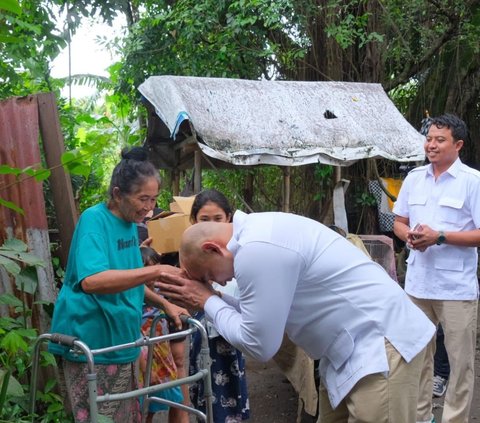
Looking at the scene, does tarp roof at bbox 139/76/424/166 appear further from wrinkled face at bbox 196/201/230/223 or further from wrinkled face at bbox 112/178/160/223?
wrinkled face at bbox 112/178/160/223

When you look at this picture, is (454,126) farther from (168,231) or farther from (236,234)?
(236,234)

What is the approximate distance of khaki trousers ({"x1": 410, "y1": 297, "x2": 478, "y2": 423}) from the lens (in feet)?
13.3

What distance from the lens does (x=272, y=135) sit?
6.35 meters

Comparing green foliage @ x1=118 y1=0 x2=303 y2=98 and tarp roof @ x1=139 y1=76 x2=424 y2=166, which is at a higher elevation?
green foliage @ x1=118 y1=0 x2=303 y2=98

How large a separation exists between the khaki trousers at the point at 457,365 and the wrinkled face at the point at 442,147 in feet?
2.86

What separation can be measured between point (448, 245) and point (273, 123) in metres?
2.70

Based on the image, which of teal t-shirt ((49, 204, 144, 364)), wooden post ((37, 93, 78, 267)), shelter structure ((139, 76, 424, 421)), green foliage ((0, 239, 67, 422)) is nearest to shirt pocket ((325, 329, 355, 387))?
teal t-shirt ((49, 204, 144, 364))

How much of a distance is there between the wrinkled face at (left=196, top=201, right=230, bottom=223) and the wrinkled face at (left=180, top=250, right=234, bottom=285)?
1.54 metres

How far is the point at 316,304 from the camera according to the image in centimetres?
233

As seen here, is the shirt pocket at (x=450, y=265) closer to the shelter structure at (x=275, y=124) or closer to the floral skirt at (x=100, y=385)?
the shelter structure at (x=275, y=124)

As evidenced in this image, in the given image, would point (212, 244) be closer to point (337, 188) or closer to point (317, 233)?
point (317, 233)

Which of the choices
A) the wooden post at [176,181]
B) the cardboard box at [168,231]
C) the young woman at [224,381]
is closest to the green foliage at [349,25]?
the wooden post at [176,181]

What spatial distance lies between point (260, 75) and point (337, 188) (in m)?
2.75

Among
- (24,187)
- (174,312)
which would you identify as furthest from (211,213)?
(24,187)
